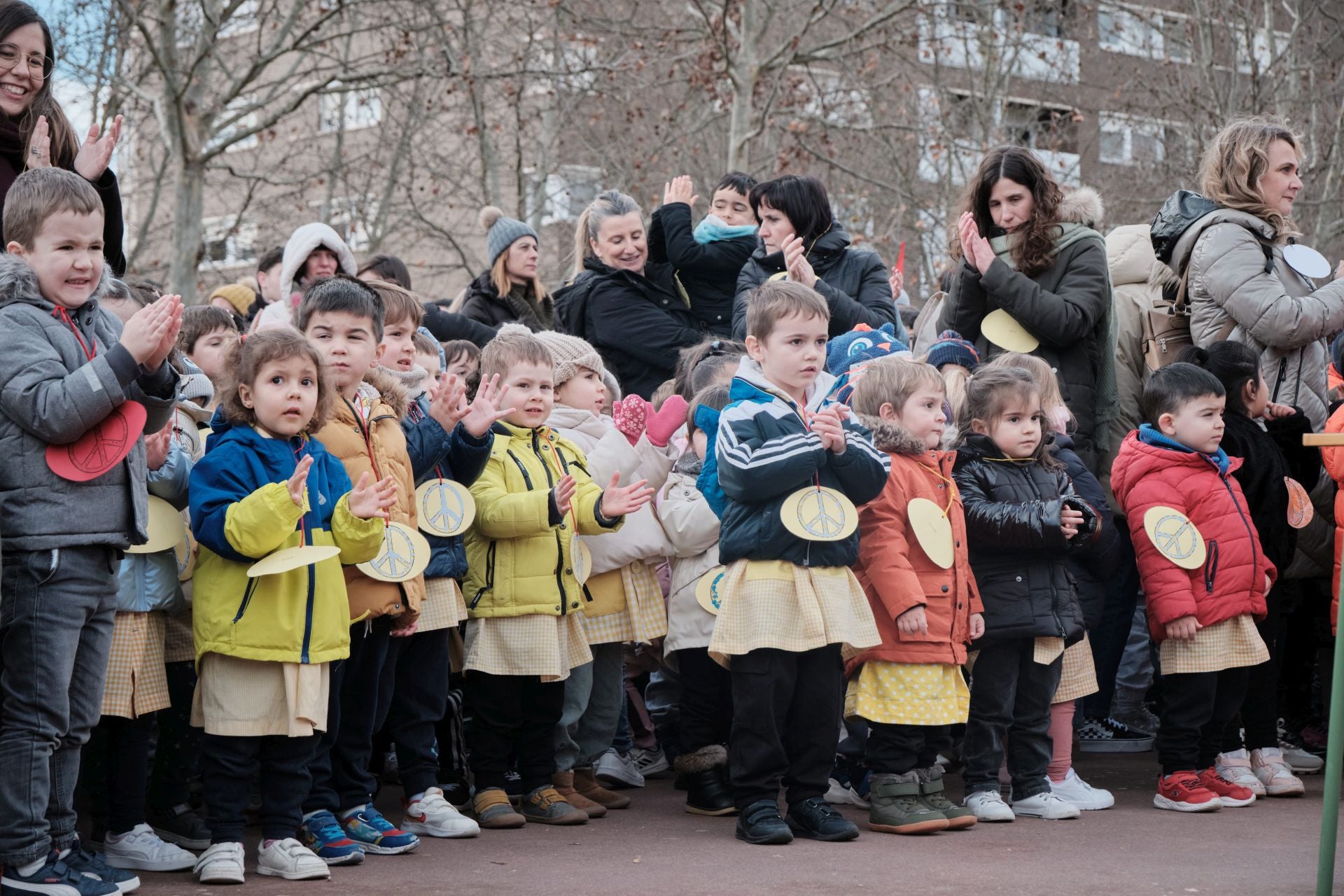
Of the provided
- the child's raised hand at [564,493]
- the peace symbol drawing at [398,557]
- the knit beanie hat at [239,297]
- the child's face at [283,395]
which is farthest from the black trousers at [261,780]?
the knit beanie hat at [239,297]

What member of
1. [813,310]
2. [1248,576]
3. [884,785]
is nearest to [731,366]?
[813,310]

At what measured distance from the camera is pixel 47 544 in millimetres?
4336

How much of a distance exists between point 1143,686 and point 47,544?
5383 mm

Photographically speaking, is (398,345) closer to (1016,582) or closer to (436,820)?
(436,820)

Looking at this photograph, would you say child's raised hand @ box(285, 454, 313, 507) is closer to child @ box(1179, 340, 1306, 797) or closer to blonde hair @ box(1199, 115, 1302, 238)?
child @ box(1179, 340, 1306, 797)

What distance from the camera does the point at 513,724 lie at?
5836mm

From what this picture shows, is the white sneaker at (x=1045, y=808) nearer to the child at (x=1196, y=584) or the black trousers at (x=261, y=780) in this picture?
the child at (x=1196, y=584)

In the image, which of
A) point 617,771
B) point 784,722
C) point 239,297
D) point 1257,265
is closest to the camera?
point 784,722

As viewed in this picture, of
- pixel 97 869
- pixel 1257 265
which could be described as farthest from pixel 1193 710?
pixel 97 869

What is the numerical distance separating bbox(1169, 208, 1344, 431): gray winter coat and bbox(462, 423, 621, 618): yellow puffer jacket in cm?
291

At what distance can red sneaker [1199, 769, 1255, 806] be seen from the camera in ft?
20.4

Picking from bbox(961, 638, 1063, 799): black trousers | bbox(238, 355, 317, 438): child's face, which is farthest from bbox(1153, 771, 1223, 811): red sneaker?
bbox(238, 355, 317, 438): child's face

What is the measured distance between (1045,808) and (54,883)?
3.55m

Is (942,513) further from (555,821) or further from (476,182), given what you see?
(476,182)
